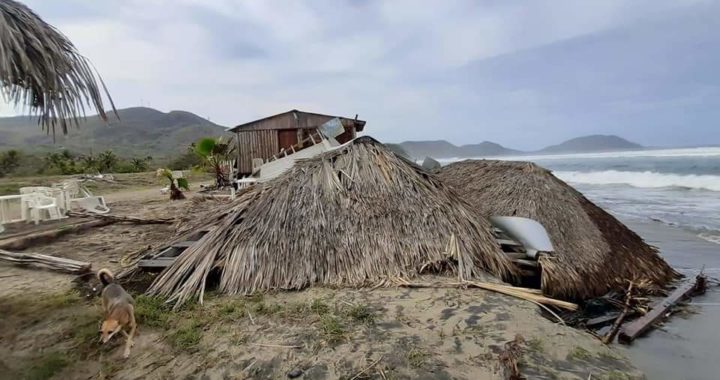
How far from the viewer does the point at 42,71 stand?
3705mm

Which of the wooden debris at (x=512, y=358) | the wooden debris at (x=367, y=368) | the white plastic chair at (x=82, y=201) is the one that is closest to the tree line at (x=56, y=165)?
the white plastic chair at (x=82, y=201)

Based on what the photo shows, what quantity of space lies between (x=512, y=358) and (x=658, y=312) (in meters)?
3.51

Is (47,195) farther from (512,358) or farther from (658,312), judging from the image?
(658,312)

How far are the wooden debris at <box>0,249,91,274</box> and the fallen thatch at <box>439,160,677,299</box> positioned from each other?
6760mm

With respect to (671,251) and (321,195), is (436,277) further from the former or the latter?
(671,251)

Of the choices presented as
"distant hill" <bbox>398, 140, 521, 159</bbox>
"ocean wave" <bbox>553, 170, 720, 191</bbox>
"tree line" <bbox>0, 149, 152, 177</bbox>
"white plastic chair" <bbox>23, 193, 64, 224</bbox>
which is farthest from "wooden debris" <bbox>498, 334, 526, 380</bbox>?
"distant hill" <bbox>398, 140, 521, 159</bbox>

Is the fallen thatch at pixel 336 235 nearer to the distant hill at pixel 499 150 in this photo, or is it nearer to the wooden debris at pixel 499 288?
the wooden debris at pixel 499 288

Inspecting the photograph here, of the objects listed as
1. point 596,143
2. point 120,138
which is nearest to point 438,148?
point 596,143

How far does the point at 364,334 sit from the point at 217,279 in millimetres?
2443

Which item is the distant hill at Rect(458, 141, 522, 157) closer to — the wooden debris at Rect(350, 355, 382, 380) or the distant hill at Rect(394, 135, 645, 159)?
the distant hill at Rect(394, 135, 645, 159)

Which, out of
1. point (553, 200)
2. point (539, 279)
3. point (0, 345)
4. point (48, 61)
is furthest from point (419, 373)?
point (553, 200)

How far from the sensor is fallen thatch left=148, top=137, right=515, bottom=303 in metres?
4.77

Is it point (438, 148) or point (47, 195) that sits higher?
point (438, 148)

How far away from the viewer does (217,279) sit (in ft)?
16.4
